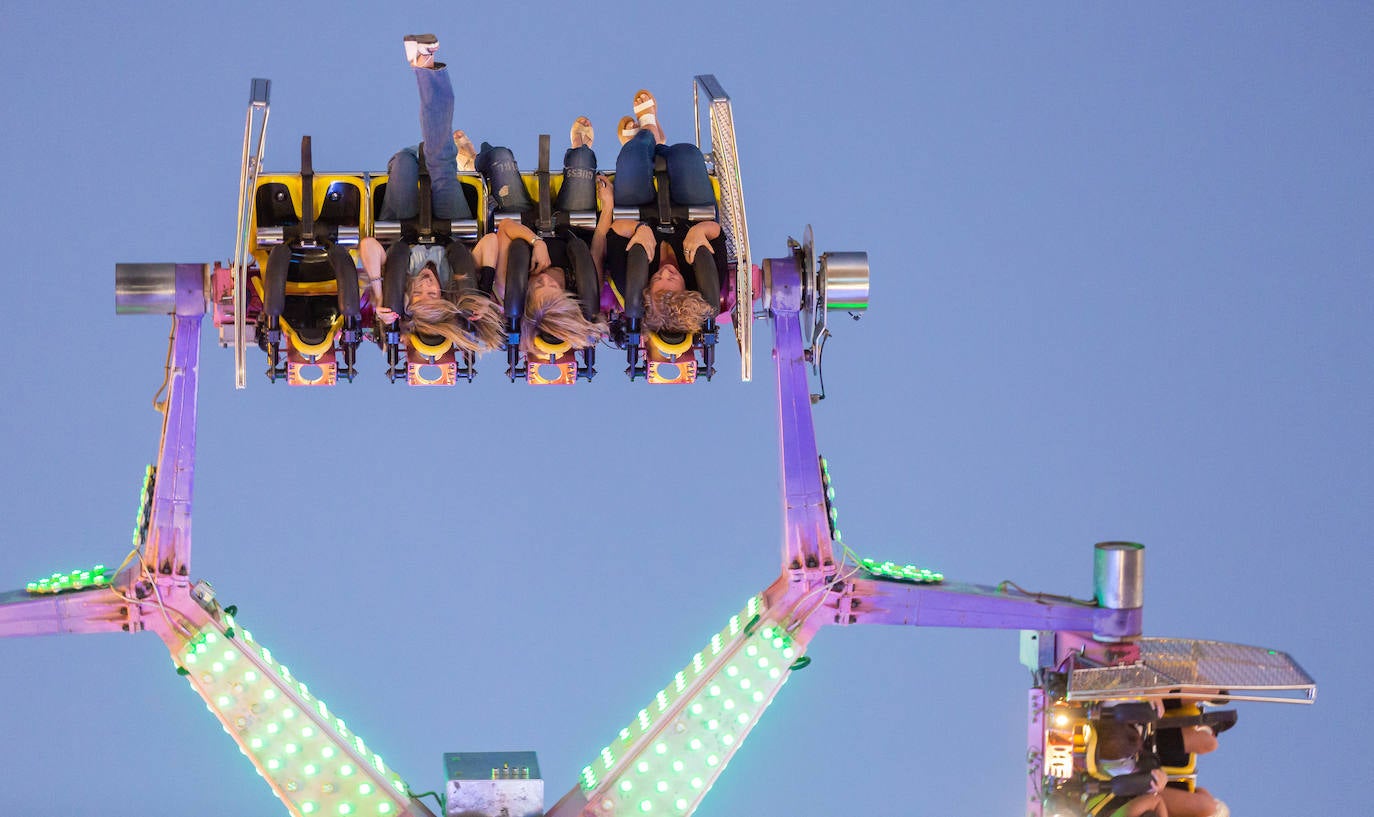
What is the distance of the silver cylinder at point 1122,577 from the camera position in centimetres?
959

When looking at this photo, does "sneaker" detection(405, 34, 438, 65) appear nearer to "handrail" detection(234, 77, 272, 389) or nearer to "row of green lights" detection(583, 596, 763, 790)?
"handrail" detection(234, 77, 272, 389)

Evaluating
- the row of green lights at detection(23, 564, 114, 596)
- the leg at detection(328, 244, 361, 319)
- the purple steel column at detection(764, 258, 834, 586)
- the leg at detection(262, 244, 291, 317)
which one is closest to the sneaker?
the leg at detection(328, 244, 361, 319)

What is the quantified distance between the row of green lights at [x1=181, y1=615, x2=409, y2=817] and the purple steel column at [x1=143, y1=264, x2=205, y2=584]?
15.3 inches

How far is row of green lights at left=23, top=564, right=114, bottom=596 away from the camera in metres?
9.12

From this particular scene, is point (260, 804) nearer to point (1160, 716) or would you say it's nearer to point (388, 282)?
point (388, 282)

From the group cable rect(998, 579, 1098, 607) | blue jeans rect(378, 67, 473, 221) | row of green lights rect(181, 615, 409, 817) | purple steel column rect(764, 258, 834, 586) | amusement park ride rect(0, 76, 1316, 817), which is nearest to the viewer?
row of green lights rect(181, 615, 409, 817)

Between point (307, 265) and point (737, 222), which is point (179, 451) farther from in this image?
point (737, 222)

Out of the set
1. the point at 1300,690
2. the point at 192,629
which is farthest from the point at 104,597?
the point at 1300,690

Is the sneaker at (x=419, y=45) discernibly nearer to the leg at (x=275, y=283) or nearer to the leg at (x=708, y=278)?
the leg at (x=275, y=283)

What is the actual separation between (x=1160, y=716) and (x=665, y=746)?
2.30 metres

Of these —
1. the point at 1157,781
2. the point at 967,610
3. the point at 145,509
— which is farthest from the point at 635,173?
the point at 1157,781

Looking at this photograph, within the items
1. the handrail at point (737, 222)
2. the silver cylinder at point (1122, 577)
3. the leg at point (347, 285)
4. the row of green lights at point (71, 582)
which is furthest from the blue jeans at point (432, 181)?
the silver cylinder at point (1122, 577)

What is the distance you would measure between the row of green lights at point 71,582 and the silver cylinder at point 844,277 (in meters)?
3.53

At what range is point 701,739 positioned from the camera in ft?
30.1
